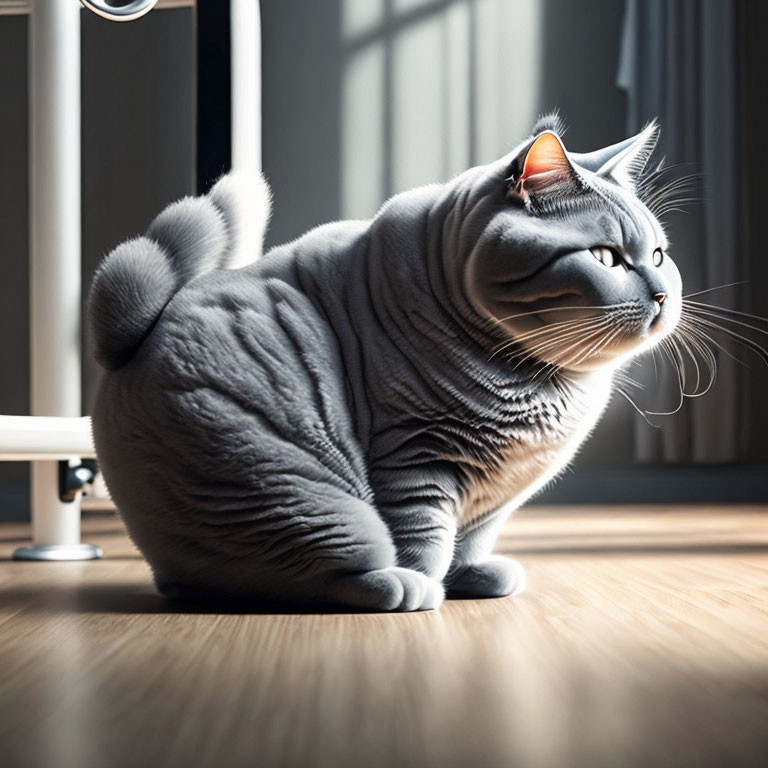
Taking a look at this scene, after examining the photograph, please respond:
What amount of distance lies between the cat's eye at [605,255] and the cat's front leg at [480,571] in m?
0.27

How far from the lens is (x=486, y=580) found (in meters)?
1.00

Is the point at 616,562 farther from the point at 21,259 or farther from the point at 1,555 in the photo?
the point at 21,259

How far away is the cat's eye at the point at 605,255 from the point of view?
89 centimetres

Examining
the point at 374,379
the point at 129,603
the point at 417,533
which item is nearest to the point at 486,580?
the point at 417,533

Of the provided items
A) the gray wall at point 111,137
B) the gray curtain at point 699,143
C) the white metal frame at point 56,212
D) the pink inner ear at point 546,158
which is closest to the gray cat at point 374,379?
the pink inner ear at point 546,158

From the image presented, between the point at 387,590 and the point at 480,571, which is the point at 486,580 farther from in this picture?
the point at 387,590

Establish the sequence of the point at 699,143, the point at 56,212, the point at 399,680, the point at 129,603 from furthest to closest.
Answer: the point at 699,143 → the point at 56,212 → the point at 129,603 → the point at 399,680

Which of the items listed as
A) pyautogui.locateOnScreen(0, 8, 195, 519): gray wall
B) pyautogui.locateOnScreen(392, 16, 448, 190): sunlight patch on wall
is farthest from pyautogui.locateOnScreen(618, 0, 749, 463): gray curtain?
pyautogui.locateOnScreen(0, 8, 195, 519): gray wall

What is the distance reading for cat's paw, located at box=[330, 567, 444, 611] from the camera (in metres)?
0.88

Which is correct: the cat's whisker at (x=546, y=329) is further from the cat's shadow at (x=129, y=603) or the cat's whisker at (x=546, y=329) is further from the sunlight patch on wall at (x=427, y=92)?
the sunlight patch on wall at (x=427, y=92)

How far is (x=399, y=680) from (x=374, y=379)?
1.09 feet

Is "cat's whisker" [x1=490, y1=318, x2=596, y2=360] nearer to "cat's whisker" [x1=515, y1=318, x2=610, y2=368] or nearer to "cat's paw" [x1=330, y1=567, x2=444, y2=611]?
"cat's whisker" [x1=515, y1=318, x2=610, y2=368]

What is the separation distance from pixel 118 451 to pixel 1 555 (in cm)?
68

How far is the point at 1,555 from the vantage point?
4.89 ft
